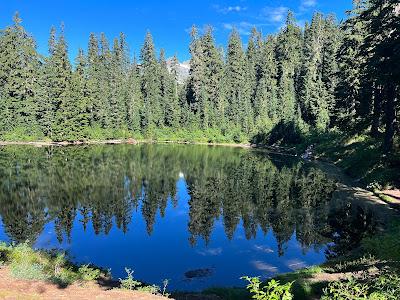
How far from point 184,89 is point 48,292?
104125 mm

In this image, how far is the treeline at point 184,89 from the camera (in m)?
86.9

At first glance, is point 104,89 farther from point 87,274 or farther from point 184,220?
point 87,274

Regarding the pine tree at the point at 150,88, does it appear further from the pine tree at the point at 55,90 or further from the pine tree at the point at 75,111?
the pine tree at the point at 55,90

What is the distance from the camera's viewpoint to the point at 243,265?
20016 millimetres

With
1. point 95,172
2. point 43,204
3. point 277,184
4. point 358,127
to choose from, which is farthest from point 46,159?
point 358,127

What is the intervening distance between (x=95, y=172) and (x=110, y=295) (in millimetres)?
37466

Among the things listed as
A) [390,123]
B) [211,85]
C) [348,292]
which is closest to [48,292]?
[348,292]

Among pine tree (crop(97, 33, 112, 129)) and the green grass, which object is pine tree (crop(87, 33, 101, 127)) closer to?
pine tree (crop(97, 33, 112, 129))

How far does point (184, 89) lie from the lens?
112 metres

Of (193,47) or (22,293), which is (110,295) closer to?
(22,293)

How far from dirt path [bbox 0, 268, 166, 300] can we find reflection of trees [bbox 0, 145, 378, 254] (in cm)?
1244

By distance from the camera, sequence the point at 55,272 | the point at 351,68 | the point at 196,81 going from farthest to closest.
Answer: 1. the point at 196,81
2. the point at 351,68
3. the point at 55,272

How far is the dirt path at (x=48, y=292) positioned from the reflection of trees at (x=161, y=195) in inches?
490

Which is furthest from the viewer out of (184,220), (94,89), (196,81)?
(196,81)
